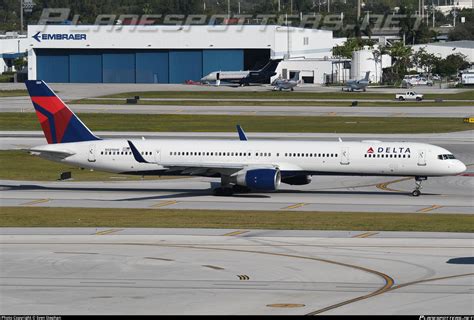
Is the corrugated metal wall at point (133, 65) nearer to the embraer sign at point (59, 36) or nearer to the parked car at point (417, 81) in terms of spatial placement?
the embraer sign at point (59, 36)

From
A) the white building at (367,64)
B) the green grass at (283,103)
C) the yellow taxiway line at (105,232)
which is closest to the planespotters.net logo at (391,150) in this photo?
the yellow taxiway line at (105,232)

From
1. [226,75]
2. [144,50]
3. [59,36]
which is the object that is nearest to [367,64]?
[226,75]

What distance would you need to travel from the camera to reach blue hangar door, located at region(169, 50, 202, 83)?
7072 inches

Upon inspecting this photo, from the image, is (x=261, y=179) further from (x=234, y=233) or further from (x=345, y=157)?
(x=234, y=233)

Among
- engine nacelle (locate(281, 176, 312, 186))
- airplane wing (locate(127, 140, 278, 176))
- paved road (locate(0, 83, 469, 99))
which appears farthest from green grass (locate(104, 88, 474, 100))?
airplane wing (locate(127, 140, 278, 176))

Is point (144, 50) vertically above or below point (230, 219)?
above

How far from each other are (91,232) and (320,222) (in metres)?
11.2

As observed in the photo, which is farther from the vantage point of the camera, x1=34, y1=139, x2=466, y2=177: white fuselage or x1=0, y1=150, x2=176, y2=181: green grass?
x1=0, y1=150, x2=176, y2=181: green grass

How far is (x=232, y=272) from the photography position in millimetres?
35938

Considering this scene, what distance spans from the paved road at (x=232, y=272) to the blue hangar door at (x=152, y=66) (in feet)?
443

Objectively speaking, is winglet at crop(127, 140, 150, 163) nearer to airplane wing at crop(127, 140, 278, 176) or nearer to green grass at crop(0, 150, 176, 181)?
airplane wing at crop(127, 140, 278, 176)

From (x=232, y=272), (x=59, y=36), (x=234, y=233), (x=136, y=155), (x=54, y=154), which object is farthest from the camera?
(x=59, y=36)

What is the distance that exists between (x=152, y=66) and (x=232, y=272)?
14560 centimetres

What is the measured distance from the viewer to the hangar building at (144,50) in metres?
175
